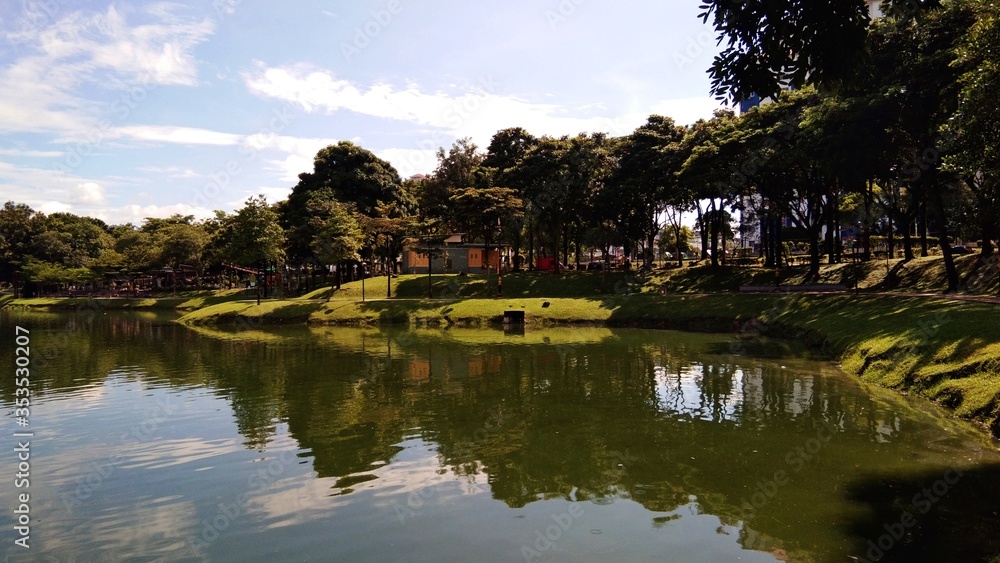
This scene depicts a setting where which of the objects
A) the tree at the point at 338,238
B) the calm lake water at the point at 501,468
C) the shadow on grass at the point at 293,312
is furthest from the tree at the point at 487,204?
the calm lake water at the point at 501,468

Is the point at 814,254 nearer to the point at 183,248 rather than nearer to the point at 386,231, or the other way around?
the point at 386,231

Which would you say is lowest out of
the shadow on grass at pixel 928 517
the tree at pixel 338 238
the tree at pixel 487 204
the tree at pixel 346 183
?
the shadow on grass at pixel 928 517

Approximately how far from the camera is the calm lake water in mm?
9383

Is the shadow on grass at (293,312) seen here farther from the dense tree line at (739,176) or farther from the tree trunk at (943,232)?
the tree trunk at (943,232)

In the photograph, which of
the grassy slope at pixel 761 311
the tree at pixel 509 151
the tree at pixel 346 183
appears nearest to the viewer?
the grassy slope at pixel 761 311

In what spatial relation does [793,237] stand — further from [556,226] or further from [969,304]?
[969,304]

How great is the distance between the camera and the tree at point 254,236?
59344mm

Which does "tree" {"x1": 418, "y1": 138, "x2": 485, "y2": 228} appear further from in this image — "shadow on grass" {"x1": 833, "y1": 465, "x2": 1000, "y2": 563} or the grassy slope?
"shadow on grass" {"x1": 833, "y1": 465, "x2": 1000, "y2": 563}

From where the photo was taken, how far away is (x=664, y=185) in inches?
2329

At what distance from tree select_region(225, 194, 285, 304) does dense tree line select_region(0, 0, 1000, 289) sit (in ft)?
0.61

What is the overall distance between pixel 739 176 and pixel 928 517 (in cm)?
4332

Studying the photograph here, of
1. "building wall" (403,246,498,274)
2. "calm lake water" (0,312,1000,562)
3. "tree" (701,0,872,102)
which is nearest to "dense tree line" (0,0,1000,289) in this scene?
"tree" (701,0,872,102)

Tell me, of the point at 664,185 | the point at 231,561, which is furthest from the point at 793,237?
the point at 231,561

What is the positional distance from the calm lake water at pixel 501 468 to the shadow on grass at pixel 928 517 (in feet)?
0.15
